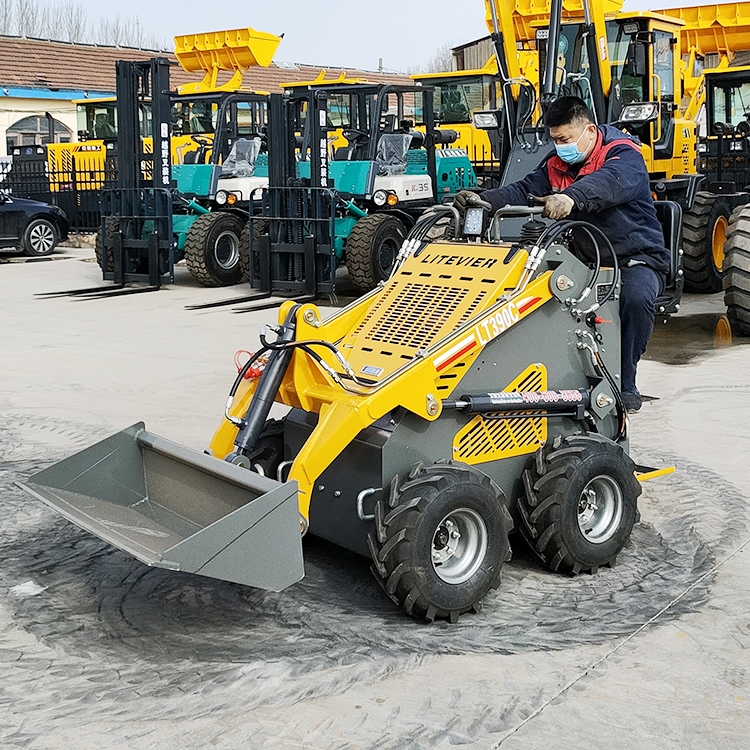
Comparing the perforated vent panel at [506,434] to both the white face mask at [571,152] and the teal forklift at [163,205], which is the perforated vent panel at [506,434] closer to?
the white face mask at [571,152]

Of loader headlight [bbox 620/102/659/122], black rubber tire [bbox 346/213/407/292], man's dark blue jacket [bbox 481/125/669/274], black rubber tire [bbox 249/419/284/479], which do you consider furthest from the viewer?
black rubber tire [bbox 346/213/407/292]

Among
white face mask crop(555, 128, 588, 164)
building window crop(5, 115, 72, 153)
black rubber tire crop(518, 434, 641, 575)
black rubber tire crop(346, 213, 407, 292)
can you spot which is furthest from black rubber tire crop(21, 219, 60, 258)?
building window crop(5, 115, 72, 153)

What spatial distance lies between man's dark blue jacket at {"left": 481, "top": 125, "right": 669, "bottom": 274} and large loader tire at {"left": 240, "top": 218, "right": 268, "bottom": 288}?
28.3ft

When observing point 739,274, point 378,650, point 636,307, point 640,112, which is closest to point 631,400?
point 636,307

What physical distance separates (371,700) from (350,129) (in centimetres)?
1187

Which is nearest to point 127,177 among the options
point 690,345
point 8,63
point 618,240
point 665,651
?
point 690,345

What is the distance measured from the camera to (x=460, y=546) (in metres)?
4.04

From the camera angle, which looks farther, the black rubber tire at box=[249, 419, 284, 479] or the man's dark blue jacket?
the man's dark blue jacket

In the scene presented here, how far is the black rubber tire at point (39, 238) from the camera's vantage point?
63.0 feet

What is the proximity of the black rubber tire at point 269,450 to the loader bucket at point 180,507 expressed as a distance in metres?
0.43

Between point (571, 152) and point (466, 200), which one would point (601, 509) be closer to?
point (466, 200)

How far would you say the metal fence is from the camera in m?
22.4

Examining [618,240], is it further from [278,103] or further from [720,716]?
[278,103]

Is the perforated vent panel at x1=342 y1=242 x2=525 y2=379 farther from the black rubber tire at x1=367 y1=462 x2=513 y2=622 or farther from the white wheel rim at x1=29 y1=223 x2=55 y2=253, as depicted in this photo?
the white wheel rim at x1=29 y1=223 x2=55 y2=253
